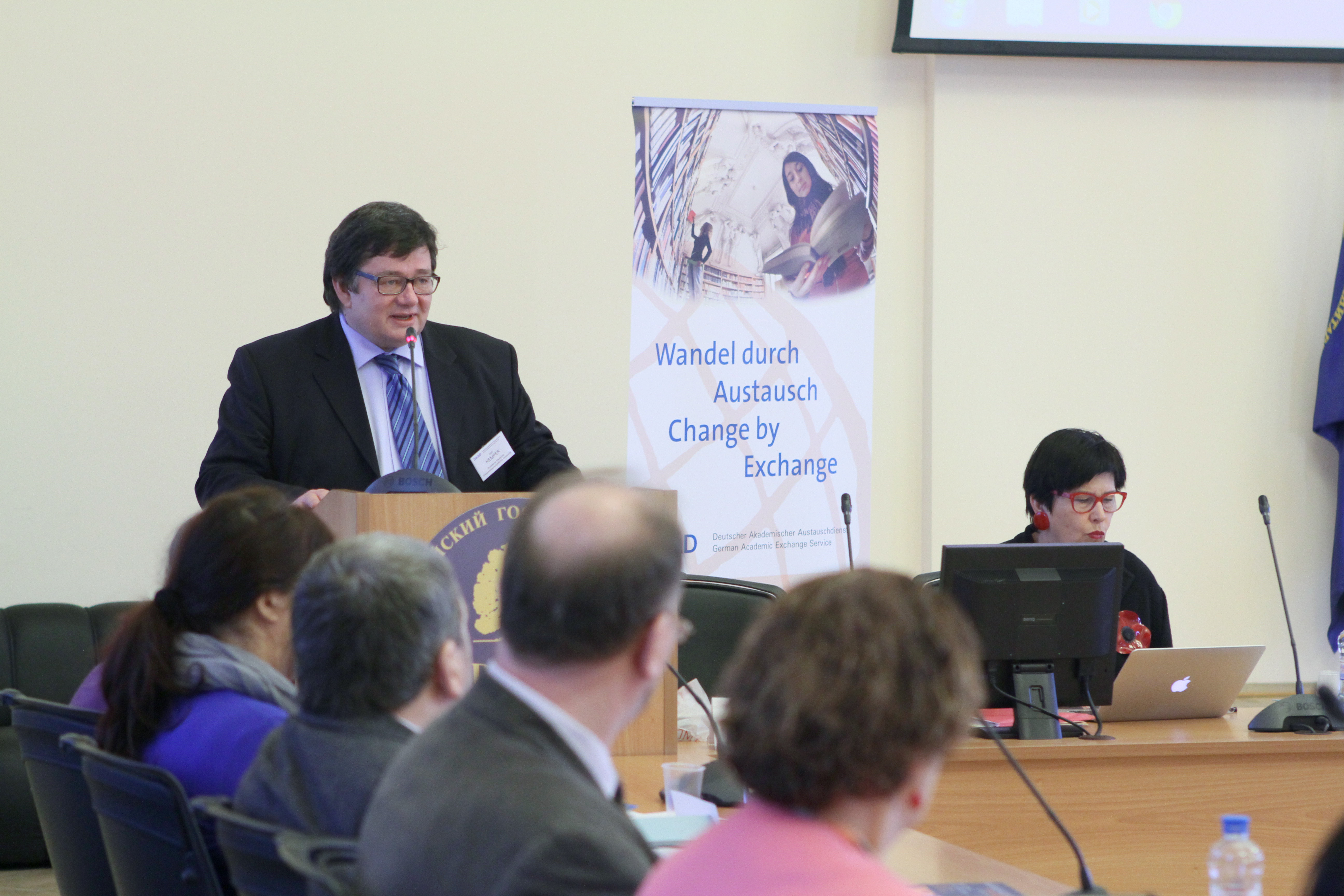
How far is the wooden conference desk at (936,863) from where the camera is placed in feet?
6.25

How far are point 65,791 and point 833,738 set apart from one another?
1407 millimetres

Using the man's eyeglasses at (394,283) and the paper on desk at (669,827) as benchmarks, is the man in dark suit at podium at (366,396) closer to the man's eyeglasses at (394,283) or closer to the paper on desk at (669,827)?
the man's eyeglasses at (394,283)

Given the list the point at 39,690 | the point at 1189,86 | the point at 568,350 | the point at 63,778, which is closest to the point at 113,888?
the point at 63,778

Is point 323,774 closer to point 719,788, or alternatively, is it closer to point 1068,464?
point 719,788

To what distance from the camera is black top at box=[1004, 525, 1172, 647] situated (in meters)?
4.01

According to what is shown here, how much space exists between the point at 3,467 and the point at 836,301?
9.92 feet

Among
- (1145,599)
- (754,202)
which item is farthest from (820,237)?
(1145,599)

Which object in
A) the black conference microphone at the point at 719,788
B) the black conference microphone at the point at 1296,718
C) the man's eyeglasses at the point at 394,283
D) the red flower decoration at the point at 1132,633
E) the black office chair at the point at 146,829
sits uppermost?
the man's eyeglasses at the point at 394,283

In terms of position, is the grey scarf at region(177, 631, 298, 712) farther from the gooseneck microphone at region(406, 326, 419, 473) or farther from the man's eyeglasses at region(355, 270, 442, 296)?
the man's eyeglasses at region(355, 270, 442, 296)

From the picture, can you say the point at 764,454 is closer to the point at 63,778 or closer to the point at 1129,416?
the point at 1129,416

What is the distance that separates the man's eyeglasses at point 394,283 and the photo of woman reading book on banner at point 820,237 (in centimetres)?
236

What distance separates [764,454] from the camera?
5273 mm

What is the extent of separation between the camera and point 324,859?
4.36ft

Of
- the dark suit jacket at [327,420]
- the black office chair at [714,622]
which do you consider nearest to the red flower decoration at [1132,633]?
the black office chair at [714,622]
